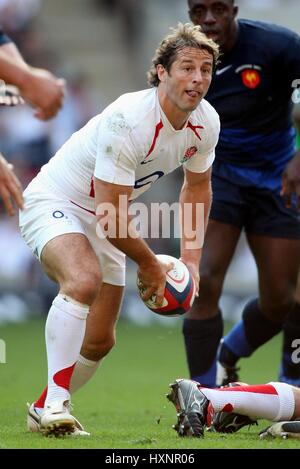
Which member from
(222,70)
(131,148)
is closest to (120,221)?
(131,148)

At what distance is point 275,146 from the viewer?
27.3 feet

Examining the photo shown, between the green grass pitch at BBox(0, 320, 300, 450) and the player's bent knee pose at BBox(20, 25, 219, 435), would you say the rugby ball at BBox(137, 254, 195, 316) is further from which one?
the green grass pitch at BBox(0, 320, 300, 450)

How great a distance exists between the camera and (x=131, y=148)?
19.4 feet

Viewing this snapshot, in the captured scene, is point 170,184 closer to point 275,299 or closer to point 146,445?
point 275,299

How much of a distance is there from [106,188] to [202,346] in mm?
2358

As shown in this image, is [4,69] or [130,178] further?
[130,178]

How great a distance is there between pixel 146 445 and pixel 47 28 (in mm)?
17032

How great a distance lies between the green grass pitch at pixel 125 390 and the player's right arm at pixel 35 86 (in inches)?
64.7

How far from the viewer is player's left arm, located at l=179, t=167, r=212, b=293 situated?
6664mm

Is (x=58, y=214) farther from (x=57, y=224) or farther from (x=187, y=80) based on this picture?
(x=187, y=80)

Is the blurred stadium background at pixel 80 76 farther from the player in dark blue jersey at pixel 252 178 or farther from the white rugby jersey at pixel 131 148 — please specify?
the white rugby jersey at pixel 131 148

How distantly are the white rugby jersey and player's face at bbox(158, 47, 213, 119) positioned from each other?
0.30 ft
